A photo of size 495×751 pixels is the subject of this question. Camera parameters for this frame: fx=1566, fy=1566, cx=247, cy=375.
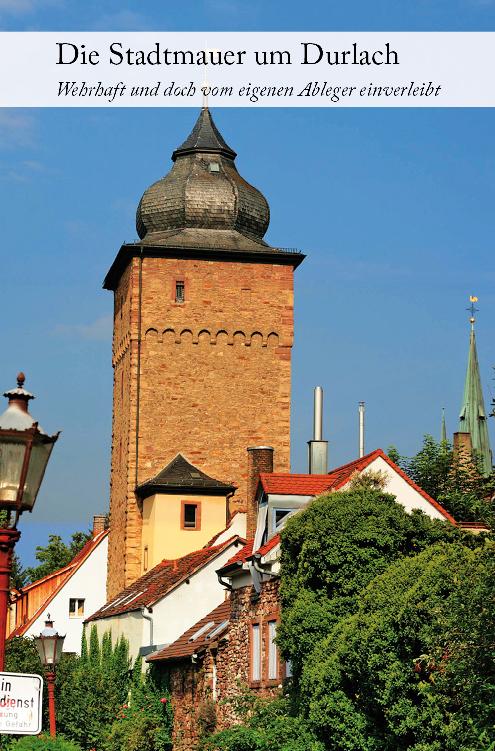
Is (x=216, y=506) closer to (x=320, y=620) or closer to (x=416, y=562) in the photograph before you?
(x=320, y=620)

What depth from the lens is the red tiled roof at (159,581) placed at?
40375 millimetres

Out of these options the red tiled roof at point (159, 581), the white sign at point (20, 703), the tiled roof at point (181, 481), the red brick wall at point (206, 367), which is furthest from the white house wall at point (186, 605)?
the white sign at point (20, 703)

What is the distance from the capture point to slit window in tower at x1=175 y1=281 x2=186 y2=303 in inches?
2172

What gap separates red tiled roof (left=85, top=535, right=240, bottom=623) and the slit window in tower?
384 inches

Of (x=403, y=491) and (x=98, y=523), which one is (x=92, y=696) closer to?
(x=403, y=491)

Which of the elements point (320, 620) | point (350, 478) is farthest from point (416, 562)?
point (350, 478)

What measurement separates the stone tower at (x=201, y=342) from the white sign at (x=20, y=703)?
43995 millimetres

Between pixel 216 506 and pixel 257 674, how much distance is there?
70.2ft

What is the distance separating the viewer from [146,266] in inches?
2169

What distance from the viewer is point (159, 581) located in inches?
1810

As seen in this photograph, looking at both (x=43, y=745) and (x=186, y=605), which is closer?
(x=43, y=745)

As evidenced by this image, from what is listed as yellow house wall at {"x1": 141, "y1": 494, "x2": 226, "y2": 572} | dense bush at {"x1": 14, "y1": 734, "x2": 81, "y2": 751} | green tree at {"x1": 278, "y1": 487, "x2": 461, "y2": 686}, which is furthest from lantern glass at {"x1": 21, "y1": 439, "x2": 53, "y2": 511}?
yellow house wall at {"x1": 141, "y1": 494, "x2": 226, "y2": 572}

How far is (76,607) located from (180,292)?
1310 centimetres

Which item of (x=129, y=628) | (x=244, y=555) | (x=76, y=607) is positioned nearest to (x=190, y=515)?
(x=129, y=628)
